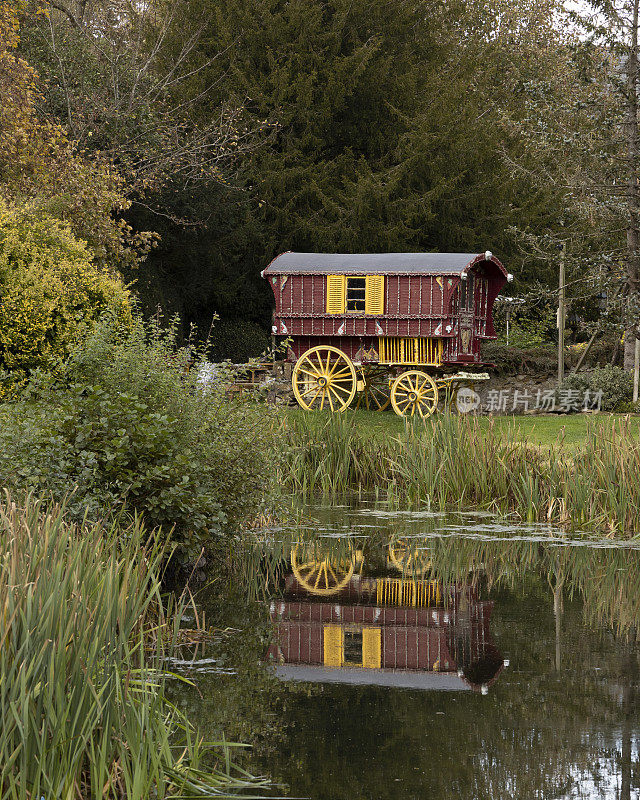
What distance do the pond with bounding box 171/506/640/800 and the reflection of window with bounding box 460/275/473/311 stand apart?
489 inches

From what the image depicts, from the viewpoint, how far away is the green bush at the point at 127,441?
24.3 ft

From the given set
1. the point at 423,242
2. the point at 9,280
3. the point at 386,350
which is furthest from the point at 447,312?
the point at 9,280

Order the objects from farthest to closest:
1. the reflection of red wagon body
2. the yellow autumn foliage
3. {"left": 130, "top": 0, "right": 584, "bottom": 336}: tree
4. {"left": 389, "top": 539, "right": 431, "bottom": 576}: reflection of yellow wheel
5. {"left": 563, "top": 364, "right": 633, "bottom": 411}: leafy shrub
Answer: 1. {"left": 130, "top": 0, "right": 584, "bottom": 336}: tree
2. {"left": 563, "top": 364, "right": 633, "bottom": 411}: leafy shrub
3. the yellow autumn foliage
4. {"left": 389, "top": 539, "right": 431, "bottom": 576}: reflection of yellow wheel
5. the reflection of red wagon body

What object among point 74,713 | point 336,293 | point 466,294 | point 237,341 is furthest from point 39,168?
point 74,713

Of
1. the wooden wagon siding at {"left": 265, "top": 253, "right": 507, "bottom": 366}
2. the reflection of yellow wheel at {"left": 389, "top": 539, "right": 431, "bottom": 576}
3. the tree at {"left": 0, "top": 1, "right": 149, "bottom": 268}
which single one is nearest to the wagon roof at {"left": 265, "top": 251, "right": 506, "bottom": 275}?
the wooden wagon siding at {"left": 265, "top": 253, "right": 507, "bottom": 366}

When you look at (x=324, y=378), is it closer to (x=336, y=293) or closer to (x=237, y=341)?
(x=336, y=293)

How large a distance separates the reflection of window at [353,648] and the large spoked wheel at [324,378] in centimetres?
1490

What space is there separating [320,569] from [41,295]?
3791 millimetres

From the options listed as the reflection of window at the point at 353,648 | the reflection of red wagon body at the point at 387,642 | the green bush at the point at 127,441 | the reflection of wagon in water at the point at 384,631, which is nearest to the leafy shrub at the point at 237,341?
the reflection of wagon in water at the point at 384,631

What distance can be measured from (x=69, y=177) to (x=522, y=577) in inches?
497

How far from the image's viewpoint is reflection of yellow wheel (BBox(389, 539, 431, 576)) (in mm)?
8711

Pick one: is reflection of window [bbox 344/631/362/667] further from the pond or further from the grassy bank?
the grassy bank

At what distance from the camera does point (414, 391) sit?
68.6ft

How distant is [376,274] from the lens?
21.5m
